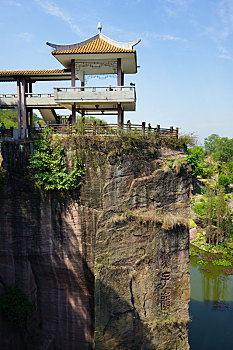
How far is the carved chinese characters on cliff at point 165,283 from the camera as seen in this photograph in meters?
13.0

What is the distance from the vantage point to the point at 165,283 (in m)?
13.1

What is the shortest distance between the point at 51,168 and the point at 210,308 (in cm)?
1837

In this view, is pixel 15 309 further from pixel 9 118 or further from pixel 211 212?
pixel 9 118

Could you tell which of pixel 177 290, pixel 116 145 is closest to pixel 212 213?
pixel 177 290

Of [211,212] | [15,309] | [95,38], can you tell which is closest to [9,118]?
[211,212]

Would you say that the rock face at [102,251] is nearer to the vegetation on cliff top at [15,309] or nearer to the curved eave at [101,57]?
the vegetation on cliff top at [15,309]

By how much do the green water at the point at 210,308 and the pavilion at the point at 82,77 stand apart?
603 inches

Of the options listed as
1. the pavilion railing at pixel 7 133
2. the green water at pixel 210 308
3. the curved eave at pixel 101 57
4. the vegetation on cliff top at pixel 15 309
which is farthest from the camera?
the green water at pixel 210 308

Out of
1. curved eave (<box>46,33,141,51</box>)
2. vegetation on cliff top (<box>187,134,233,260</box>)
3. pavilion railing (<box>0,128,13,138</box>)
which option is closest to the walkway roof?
curved eave (<box>46,33,141,51</box>)

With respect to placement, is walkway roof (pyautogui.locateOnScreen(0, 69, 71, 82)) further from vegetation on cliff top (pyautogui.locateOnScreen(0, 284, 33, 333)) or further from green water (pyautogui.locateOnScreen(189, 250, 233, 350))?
green water (pyautogui.locateOnScreen(189, 250, 233, 350))

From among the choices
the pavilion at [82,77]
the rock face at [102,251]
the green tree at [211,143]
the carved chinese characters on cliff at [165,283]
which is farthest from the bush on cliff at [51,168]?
the green tree at [211,143]

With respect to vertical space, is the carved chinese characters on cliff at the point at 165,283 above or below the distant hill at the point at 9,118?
A: below

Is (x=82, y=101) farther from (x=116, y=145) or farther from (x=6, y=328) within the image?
(x=6, y=328)

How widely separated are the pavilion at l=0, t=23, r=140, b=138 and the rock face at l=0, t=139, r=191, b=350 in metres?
3.01
